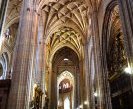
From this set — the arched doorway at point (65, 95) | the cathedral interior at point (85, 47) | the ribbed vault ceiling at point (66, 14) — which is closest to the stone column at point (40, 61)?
the cathedral interior at point (85, 47)

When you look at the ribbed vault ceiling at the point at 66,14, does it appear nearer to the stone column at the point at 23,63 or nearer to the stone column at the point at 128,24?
the stone column at the point at 23,63

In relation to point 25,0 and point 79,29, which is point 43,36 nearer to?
point 79,29

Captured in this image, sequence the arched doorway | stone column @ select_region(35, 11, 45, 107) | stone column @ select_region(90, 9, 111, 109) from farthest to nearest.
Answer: the arched doorway, stone column @ select_region(35, 11, 45, 107), stone column @ select_region(90, 9, 111, 109)

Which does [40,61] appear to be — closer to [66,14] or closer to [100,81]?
[66,14]

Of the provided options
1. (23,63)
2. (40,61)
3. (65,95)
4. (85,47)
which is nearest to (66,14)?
(85,47)

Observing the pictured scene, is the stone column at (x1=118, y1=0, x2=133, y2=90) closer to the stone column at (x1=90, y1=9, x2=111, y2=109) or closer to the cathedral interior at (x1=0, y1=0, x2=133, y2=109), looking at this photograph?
the cathedral interior at (x1=0, y1=0, x2=133, y2=109)

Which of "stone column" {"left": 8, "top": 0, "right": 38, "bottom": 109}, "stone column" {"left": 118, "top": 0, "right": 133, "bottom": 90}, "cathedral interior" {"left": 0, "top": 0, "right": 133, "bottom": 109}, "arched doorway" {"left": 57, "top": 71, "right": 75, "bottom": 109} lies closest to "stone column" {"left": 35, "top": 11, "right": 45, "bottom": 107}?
"cathedral interior" {"left": 0, "top": 0, "right": 133, "bottom": 109}

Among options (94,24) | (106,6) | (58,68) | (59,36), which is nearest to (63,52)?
(58,68)

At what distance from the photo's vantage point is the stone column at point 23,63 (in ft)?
33.9

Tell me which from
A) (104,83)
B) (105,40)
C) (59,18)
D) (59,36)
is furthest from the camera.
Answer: (59,36)

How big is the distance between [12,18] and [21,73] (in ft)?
36.7

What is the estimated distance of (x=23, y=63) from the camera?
11.4 meters

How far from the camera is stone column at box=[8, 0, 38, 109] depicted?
33.9 feet

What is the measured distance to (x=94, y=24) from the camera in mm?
15961
